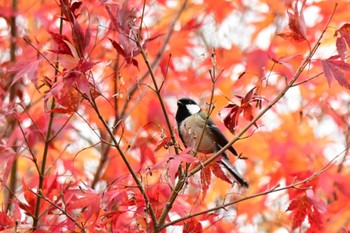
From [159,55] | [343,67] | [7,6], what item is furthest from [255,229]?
[343,67]

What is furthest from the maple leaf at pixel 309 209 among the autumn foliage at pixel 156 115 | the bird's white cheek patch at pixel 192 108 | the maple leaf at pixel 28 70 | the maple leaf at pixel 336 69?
the maple leaf at pixel 28 70

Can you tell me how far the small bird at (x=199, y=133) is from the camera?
276 cm

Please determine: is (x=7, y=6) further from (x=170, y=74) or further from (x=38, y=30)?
(x=170, y=74)

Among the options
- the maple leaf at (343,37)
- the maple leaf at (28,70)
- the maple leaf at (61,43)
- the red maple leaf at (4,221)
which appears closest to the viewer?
Result: the maple leaf at (61,43)

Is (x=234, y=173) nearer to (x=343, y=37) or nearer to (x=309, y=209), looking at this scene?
(x=309, y=209)

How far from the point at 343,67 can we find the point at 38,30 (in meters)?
2.78

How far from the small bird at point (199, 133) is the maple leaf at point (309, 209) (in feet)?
1.21

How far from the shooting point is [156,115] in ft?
12.6

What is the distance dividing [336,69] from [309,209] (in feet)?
2.22

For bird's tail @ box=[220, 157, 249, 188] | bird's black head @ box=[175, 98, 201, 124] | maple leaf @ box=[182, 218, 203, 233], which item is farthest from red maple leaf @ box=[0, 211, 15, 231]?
bird's black head @ box=[175, 98, 201, 124]

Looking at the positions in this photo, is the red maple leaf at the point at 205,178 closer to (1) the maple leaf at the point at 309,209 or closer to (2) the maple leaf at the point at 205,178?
(2) the maple leaf at the point at 205,178

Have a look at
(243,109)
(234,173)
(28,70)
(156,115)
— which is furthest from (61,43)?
(156,115)

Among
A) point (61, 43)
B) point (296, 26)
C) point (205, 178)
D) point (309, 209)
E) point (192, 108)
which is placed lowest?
point (309, 209)

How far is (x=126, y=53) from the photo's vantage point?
2.15 m
